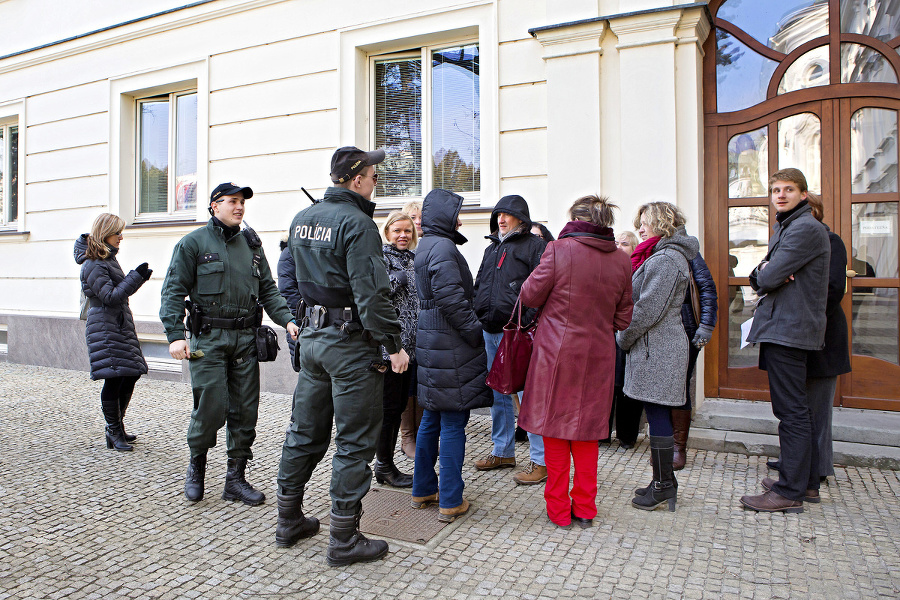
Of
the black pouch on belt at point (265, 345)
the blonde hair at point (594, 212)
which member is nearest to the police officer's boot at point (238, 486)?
the black pouch on belt at point (265, 345)

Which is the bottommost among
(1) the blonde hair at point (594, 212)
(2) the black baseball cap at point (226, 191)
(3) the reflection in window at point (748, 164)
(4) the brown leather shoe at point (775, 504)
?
(4) the brown leather shoe at point (775, 504)

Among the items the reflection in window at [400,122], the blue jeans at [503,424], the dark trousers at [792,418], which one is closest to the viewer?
the dark trousers at [792,418]

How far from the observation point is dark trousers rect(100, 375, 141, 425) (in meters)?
5.02

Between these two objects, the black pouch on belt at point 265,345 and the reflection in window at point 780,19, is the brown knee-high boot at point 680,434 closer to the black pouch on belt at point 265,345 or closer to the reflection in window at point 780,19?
the black pouch on belt at point 265,345

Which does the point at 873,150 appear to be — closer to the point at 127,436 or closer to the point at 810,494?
the point at 810,494

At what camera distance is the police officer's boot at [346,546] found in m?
3.08

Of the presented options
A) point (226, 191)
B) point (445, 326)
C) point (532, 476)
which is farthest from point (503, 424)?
point (226, 191)

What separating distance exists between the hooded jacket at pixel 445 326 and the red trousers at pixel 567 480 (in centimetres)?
45

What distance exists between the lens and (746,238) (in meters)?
5.60

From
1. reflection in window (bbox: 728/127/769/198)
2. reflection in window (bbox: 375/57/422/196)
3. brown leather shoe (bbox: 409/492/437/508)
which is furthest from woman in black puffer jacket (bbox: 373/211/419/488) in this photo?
reflection in window (bbox: 728/127/769/198)

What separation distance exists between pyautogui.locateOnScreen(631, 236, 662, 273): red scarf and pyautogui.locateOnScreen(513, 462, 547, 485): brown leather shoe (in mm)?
1409

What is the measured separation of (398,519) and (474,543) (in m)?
0.52

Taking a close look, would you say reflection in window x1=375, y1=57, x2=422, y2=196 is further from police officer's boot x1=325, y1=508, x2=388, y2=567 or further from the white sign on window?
police officer's boot x1=325, y1=508, x2=388, y2=567

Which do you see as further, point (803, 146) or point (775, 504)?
point (803, 146)
